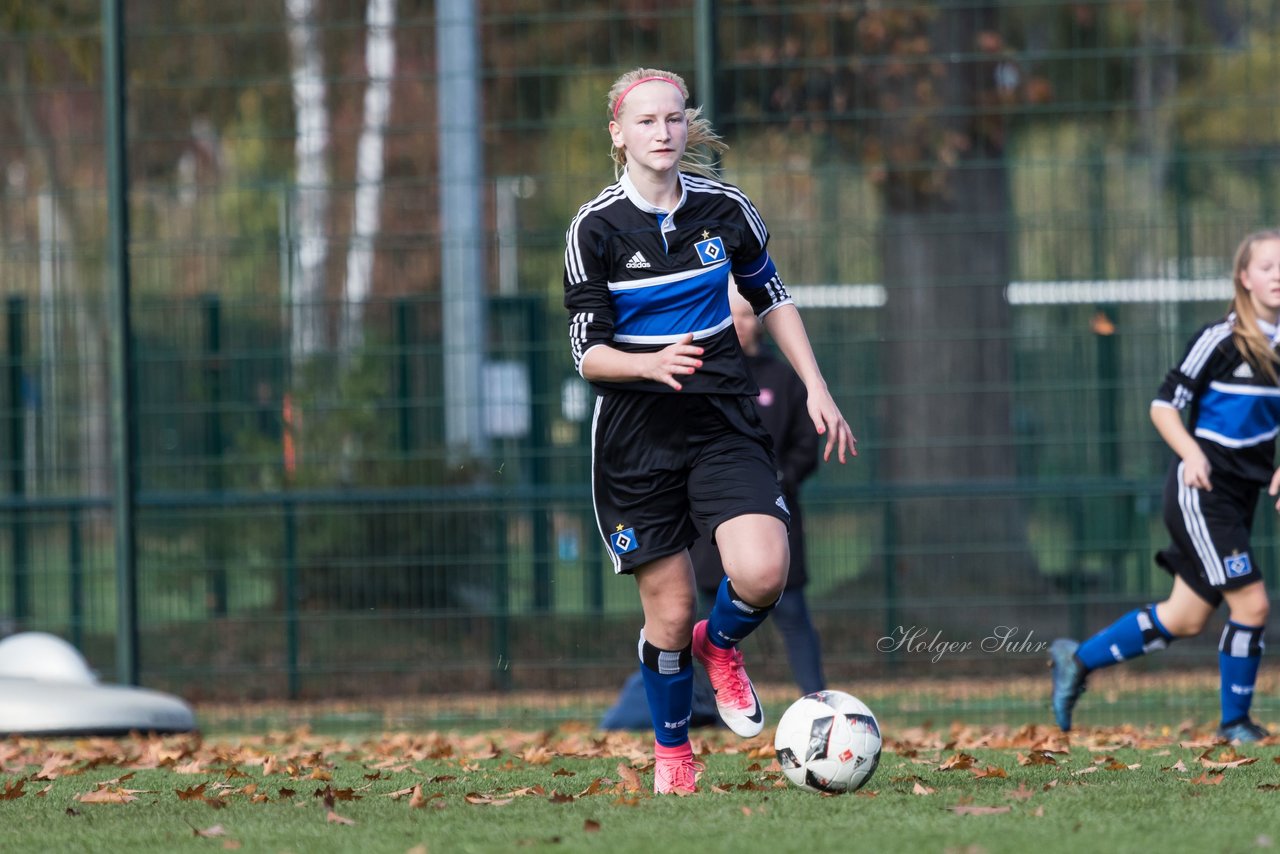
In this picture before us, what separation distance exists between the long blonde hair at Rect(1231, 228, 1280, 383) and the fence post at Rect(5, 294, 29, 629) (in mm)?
6228

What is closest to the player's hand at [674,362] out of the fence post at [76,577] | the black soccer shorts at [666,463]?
the black soccer shorts at [666,463]

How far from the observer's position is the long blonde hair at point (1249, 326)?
7.25m

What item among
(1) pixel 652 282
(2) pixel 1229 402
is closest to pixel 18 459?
(1) pixel 652 282

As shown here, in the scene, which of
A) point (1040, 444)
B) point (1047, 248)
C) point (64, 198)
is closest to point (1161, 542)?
point (1040, 444)

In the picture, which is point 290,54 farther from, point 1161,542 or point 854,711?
point 854,711

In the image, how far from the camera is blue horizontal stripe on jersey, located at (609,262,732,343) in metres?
5.64

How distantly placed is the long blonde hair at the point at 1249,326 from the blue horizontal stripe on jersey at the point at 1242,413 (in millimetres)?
92

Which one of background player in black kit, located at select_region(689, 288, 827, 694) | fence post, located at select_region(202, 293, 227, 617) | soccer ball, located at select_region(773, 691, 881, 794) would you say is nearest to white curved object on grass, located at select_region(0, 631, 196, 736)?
fence post, located at select_region(202, 293, 227, 617)

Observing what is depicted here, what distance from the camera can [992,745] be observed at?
752cm

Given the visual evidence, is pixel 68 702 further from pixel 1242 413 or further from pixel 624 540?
pixel 1242 413

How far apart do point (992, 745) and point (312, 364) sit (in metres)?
4.16

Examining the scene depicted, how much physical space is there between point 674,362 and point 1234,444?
3.09 meters

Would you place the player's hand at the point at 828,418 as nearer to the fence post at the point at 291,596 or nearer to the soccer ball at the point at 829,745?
the soccer ball at the point at 829,745

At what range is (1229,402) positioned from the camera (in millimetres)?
7336
